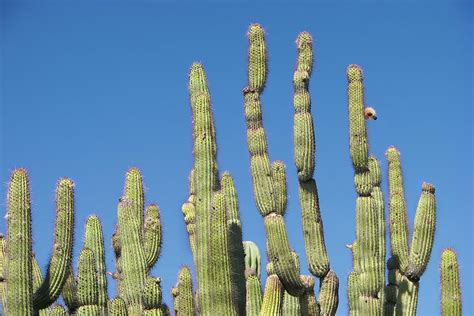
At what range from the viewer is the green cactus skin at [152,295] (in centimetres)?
1116

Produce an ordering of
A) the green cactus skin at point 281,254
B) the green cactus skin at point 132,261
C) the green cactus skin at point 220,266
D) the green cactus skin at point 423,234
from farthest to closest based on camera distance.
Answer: the green cactus skin at point 423,234 < the green cactus skin at point 281,254 < the green cactus skin at point 132,261 < the green cactus skin at point 220,266

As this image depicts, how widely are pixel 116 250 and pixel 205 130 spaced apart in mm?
3082

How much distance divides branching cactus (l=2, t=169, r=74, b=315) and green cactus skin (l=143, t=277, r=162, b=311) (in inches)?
35.3

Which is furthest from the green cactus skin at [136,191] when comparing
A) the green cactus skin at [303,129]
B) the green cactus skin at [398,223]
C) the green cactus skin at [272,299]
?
the green cactus skin at [398,223]

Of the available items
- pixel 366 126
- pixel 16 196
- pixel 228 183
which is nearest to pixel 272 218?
pixel 228 183

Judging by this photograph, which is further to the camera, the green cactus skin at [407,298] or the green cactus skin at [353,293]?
the green cactus skin at [407,298]

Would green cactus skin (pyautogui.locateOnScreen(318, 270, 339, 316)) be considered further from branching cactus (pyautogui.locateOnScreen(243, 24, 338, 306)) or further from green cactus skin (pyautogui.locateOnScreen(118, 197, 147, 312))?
green cactus skin (pyautogui.locateOnScreen(118, 197, 147, 312))

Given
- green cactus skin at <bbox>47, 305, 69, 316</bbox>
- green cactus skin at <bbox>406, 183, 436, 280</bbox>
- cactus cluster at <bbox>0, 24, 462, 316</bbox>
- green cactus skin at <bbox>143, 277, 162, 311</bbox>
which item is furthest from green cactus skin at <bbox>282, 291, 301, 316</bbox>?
green cactus skin at <bbox>47, 305, 69, 316</bbox>

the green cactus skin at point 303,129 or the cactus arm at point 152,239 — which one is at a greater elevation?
the green cactus skin at point 303,129

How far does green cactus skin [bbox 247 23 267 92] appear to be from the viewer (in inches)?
517

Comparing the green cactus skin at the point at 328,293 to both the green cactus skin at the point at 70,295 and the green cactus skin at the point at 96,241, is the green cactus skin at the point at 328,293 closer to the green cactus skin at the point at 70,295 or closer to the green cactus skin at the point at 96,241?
the green cactus skin at the point at 96,241

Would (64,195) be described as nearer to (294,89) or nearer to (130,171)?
(130,171)

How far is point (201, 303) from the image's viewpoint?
10.6 metres

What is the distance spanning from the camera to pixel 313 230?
521 inches
